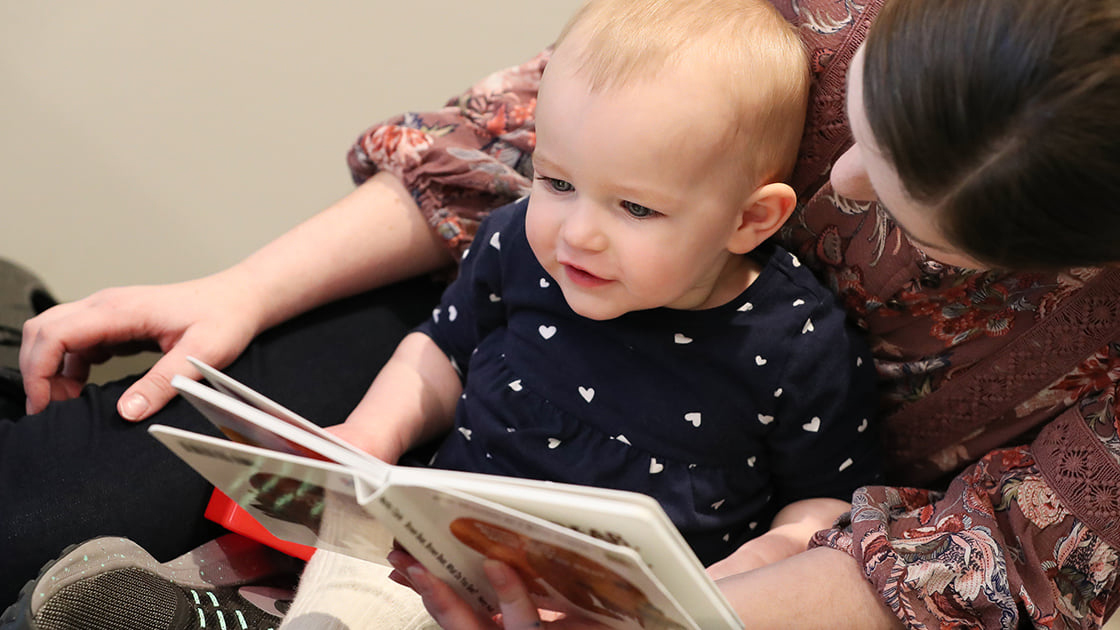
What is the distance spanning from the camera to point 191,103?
1846mm

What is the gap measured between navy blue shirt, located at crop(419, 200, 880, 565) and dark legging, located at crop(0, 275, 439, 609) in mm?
222

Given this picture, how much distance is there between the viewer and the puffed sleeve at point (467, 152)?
1095 mm

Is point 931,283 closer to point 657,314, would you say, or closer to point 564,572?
point 657,314

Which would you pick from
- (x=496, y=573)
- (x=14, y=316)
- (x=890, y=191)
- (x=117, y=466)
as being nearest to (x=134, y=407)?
(x=117, y=466)

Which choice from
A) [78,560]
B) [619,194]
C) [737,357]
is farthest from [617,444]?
[78,560]

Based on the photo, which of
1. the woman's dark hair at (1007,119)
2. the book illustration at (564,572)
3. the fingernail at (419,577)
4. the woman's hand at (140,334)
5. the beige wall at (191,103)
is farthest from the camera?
the beige wall at (191,103)

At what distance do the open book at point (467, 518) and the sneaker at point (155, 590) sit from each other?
131 mm

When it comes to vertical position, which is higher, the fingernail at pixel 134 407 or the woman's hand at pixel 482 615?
the fingernail at pixel 134 407

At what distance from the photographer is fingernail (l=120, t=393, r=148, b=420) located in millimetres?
991

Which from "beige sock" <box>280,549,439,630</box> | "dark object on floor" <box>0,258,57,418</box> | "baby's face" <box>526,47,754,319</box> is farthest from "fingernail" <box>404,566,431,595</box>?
"dark object on floor" <box>0,258,57,418</box>

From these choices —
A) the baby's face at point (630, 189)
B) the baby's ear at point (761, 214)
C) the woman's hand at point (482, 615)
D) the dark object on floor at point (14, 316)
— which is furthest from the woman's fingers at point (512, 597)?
the dark object on floor at point (14, 316)

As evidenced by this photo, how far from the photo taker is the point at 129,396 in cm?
100

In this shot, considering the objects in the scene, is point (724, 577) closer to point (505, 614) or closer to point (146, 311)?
point (505, 614)

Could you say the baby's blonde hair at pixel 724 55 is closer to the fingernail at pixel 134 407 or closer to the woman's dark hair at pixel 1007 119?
the woman's dark hair at pixel 1007 119
